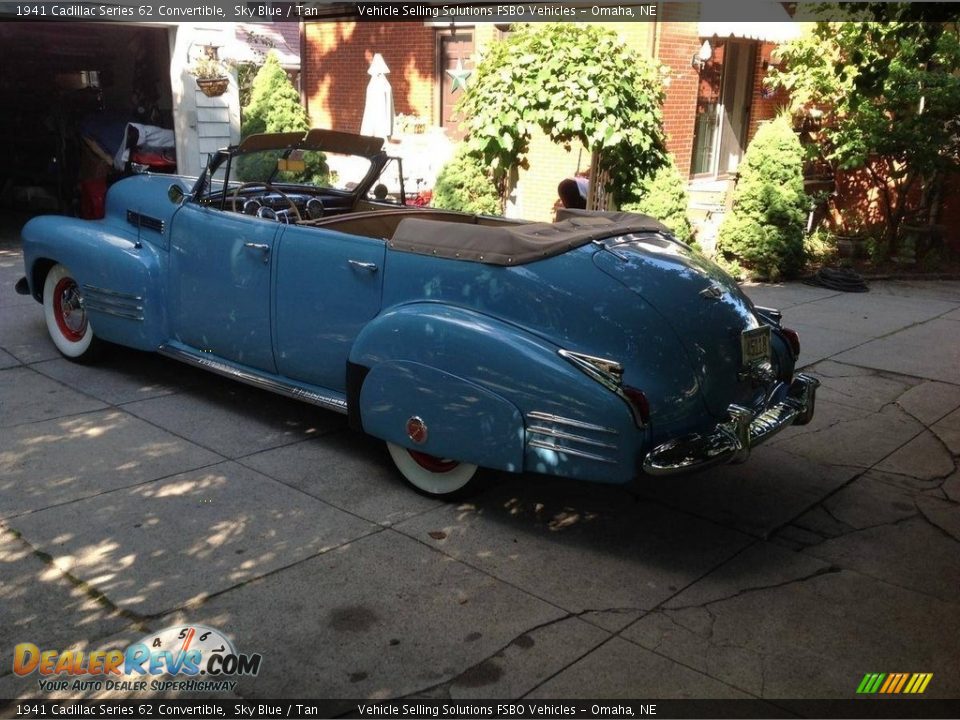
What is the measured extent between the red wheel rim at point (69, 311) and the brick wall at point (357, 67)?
28.4ft

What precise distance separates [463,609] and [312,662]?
26.6 inches

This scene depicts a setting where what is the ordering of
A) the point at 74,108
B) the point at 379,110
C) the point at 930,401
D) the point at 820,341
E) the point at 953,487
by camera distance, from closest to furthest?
the point at 953,487 → the point at 930,401 → the point at 820,341 → the point at 379,110 → the point at 74,108

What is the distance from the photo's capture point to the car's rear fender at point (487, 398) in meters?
3.92

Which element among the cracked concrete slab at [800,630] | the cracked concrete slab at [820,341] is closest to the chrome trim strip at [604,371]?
the cracked concrete slab at [800,630]

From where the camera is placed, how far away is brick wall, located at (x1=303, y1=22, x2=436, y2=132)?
14430mm

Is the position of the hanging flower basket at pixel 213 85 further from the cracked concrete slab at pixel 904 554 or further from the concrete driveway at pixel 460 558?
the cracked concrete slab at pixel 904 554

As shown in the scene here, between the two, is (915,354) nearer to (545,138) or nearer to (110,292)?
(545,138)

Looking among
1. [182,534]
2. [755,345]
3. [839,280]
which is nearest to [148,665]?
[182,534]

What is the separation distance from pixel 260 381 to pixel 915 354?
576 centimetres

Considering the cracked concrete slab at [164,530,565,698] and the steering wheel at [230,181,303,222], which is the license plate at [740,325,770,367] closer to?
the cracked concrete slab at [164,530,565,698]

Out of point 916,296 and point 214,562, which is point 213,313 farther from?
point 916,296

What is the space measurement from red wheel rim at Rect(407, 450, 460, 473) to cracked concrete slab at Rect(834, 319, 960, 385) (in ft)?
14.7

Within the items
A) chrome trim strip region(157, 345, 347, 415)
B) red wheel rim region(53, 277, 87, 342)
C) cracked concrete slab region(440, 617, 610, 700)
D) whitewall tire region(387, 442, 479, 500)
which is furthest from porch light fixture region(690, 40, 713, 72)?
cracked concrete slab region(440, 617, 610, 700)

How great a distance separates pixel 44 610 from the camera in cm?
354
